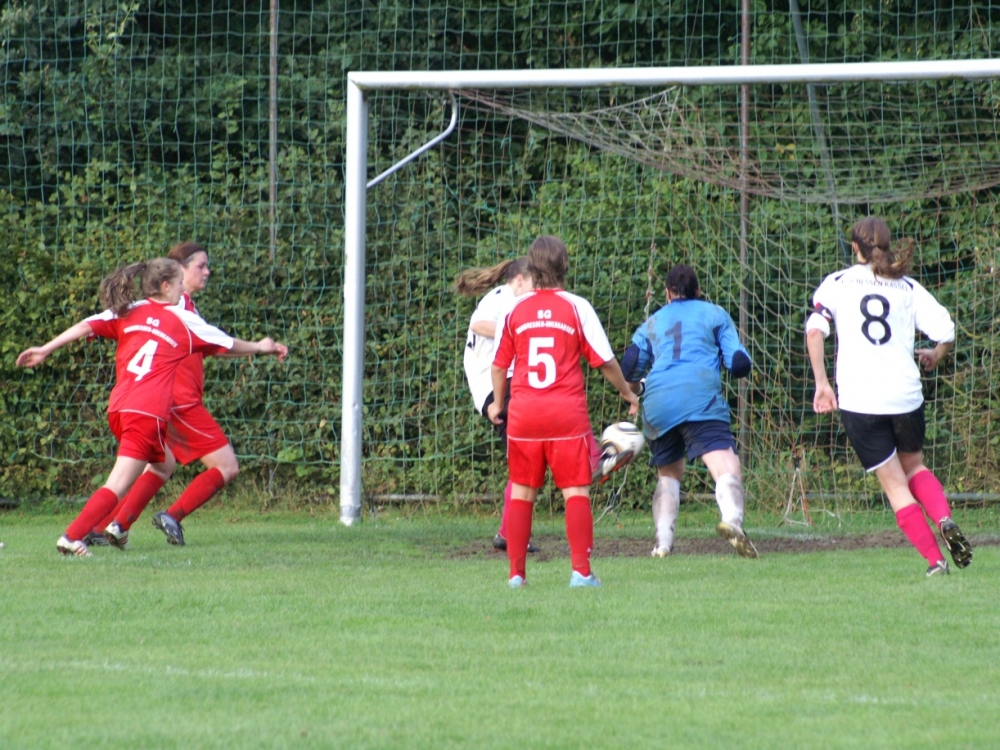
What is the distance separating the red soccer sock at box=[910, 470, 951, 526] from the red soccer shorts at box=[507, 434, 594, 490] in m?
1.72

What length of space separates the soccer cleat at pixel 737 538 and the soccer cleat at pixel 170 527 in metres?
3.26

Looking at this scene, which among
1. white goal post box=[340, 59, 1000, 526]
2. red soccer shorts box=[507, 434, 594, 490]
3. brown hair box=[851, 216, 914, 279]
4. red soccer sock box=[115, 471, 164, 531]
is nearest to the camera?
red soccer shorts box=[507, 434, 594, 490]

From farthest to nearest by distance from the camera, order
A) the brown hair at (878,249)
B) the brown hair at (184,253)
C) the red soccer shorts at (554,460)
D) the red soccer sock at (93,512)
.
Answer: the brown hair at (184,253) < the red soccer sock at (93,512) < the brown hair at (878,249) < the red soccer shorts at (554,460)

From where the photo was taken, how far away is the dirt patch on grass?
809cm

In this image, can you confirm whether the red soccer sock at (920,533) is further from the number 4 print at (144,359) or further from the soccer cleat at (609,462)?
the number 4 print at (144,359)

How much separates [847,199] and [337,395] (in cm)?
429

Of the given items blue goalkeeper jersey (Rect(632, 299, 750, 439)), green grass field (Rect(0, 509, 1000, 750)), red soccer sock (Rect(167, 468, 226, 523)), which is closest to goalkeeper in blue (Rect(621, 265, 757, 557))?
blue goalkeeper jersey (Rect(632, 299, 750, 439))

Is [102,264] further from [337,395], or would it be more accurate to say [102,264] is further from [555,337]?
[555,337]

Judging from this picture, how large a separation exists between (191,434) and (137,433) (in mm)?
696

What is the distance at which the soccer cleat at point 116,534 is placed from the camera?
7.82 metres

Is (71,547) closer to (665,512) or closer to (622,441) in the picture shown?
(622,441)

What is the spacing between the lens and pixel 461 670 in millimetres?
4441

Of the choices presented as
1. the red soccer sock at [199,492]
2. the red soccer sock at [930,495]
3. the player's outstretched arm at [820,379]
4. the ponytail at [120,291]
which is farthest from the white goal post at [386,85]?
the red soccer sock at [930,495]

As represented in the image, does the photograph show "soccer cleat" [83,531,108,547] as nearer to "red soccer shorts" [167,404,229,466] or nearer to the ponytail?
"red soccer shorts" [167,404,229,466]
